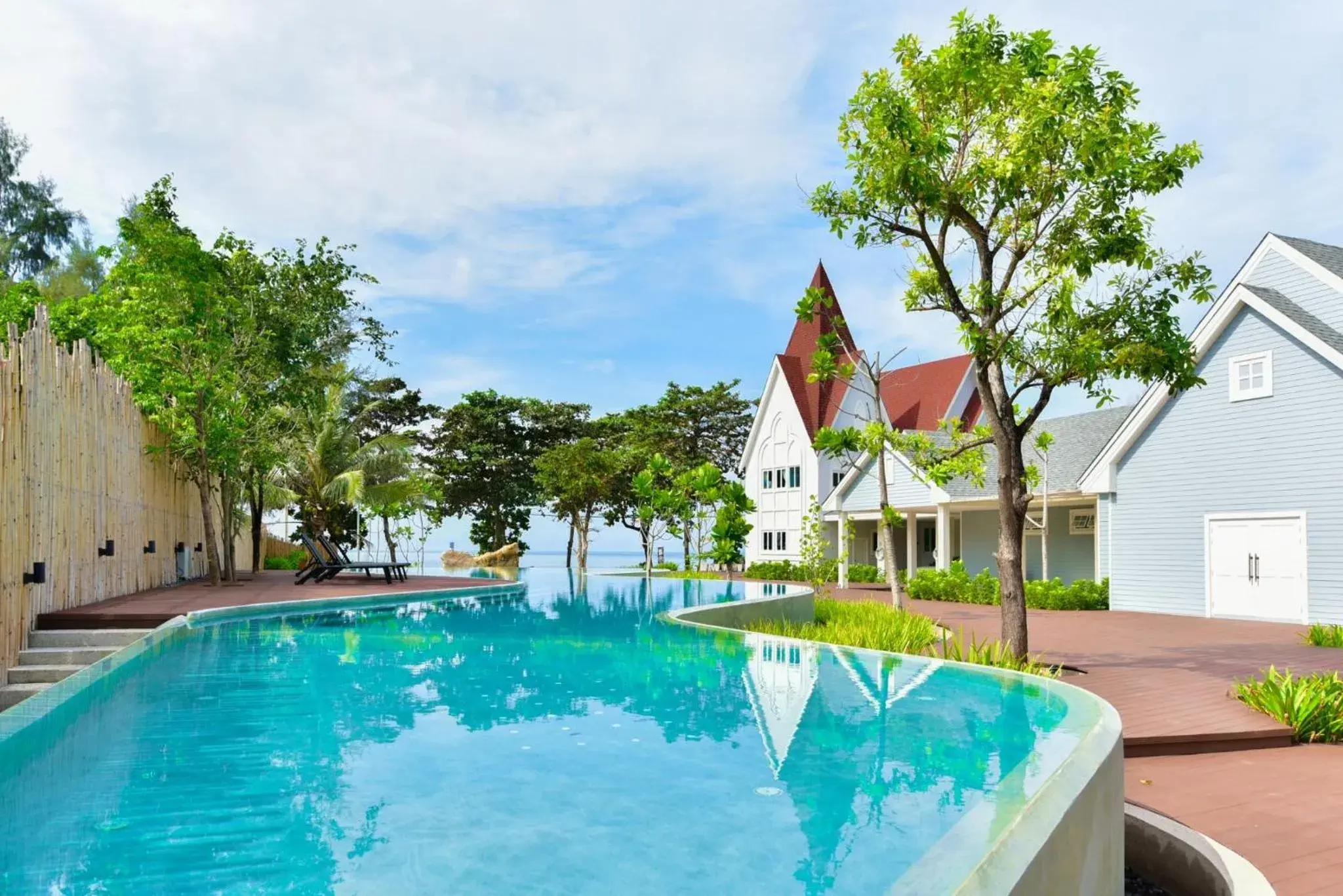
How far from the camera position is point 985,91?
37.5ft

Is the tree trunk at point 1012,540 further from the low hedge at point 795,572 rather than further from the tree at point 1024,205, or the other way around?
the low hedge at point 795,572

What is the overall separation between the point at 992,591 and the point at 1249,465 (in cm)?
651

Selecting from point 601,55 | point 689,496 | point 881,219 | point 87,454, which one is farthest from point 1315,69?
point 689,496

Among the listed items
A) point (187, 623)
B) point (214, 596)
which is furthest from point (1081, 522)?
point (187, 623)

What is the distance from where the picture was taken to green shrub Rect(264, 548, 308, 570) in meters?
32.5

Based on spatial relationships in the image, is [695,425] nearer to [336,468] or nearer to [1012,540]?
[336,468]

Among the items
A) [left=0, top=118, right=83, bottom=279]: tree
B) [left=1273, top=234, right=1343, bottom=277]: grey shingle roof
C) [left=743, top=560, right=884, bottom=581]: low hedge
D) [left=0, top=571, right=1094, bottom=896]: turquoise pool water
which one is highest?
[left=0, top=118, right=83, bottom=279]: tree

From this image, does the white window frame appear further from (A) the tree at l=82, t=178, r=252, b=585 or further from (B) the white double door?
(A) the tree at l=82, t=178, r=252, b=585

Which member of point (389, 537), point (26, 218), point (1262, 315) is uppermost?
point (26, 218)

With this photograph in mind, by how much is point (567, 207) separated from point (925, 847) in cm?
2526

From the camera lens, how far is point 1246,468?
58.8 feet

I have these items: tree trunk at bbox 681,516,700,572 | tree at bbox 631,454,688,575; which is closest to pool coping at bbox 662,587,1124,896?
tree at bbox 631,454,688,575

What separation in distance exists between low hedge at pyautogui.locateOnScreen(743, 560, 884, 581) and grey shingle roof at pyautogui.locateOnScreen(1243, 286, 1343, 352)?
13.9 m

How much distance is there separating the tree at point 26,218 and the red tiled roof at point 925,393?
32.5 m
